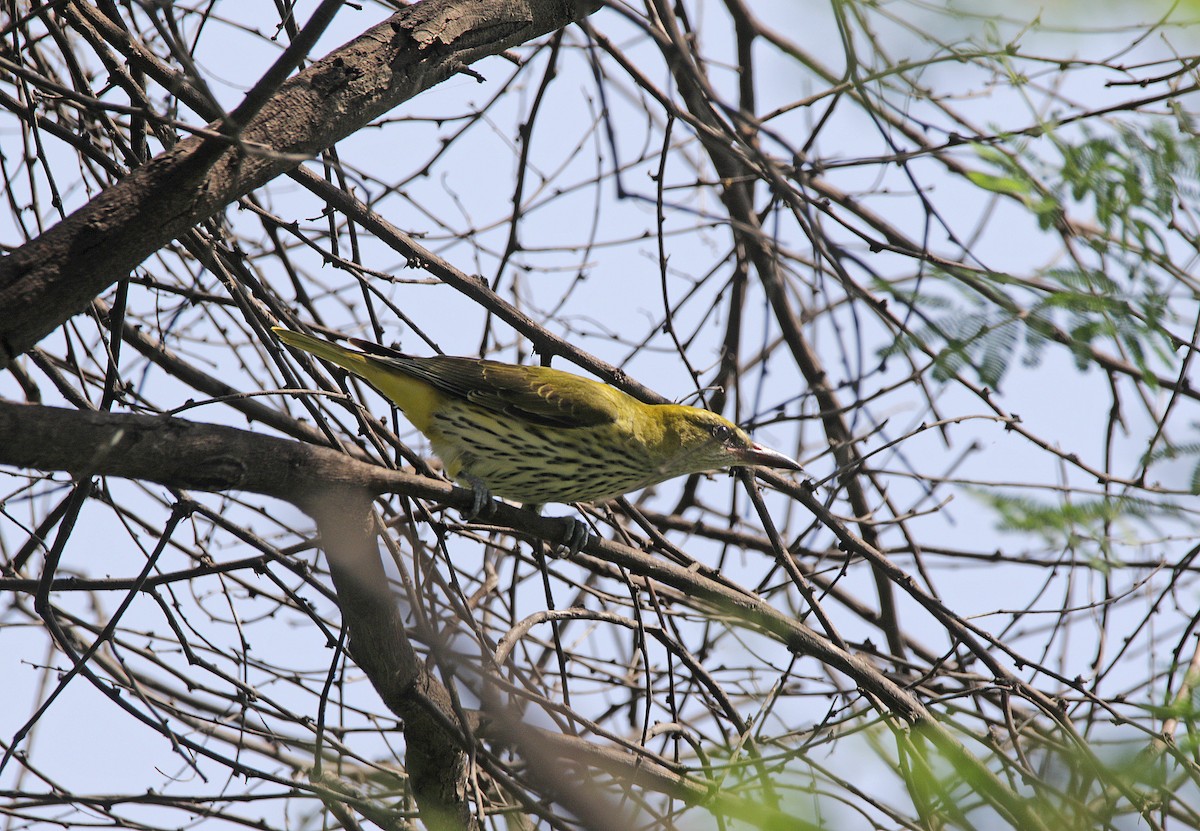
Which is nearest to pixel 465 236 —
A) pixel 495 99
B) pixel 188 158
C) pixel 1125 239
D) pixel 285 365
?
pixel 495 99

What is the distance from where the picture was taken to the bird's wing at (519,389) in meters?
4.47

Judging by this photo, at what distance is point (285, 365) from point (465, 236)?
1727 millimetres

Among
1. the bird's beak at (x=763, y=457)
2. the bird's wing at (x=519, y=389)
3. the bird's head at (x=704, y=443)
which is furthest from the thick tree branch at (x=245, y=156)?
the bird's beak at (x=763, y=457)

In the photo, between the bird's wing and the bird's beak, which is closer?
the bird's beak

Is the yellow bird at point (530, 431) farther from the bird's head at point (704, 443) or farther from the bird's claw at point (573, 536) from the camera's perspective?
the bird's claw at point (573, 536)

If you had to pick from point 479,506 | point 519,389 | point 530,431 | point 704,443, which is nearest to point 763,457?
point 704,443

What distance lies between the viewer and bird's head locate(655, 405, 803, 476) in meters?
4.30

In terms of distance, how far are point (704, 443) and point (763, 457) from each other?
0.47 meters

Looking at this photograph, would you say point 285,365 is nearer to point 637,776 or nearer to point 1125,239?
point 637,776

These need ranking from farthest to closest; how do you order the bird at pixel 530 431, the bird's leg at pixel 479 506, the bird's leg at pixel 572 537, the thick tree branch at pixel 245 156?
the bird at pixel 530 431
the bird's leg at pixel 572 537
the bird's leg at pixel 479 506
the thick tree branch at pixel 245 156

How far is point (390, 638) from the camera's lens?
3027mm

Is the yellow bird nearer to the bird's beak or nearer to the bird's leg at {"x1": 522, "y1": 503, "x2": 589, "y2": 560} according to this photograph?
the bird's beak

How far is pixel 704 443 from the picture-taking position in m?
3.99

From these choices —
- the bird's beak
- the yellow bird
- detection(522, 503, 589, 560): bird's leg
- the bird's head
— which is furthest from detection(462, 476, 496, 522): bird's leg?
the bird's beak
